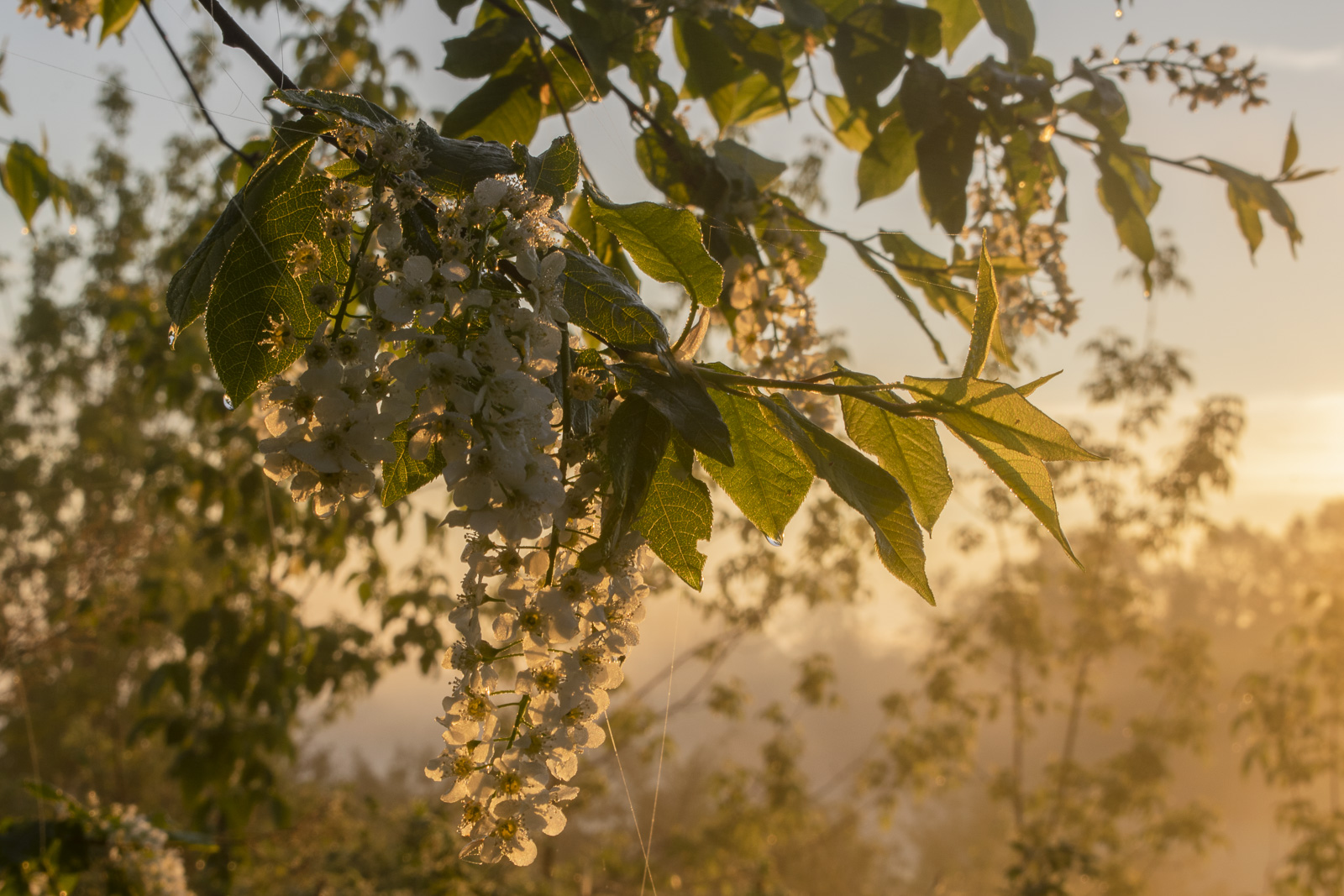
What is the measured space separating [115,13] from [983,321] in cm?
92

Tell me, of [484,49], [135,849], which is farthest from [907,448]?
[135,849]

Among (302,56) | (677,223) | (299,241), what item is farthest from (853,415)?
(302,56)

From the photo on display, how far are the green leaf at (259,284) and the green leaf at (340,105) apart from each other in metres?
0.04

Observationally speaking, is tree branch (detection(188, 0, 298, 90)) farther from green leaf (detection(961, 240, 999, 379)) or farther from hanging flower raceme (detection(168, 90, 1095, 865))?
green leaf (detection(961, 240, 999, 379))

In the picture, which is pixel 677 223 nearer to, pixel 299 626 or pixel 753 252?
pixel 753 252

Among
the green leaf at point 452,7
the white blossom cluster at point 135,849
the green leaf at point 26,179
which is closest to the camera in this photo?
the green leaf at point 452,7

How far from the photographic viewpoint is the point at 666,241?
1.31 ft

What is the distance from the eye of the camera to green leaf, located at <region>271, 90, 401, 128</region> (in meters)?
0.34

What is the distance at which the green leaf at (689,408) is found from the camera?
32 cm

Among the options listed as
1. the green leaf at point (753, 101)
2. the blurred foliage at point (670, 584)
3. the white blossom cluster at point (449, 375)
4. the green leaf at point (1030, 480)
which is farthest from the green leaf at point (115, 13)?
the green leaf at point (1030, 480)

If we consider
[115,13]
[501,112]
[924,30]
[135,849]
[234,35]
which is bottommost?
[135,849]

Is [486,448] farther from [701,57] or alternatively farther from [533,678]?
[701,57]

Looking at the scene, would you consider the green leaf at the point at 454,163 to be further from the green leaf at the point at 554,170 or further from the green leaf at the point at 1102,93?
the green leaf at the point at 1102,93

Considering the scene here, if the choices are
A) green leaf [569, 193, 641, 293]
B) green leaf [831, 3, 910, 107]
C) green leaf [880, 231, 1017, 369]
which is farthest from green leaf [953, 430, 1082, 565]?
green leaf [831, 3, 910, 107]
